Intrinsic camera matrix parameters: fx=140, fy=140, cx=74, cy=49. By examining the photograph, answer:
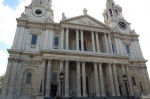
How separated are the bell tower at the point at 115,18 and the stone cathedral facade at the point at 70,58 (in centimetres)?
29

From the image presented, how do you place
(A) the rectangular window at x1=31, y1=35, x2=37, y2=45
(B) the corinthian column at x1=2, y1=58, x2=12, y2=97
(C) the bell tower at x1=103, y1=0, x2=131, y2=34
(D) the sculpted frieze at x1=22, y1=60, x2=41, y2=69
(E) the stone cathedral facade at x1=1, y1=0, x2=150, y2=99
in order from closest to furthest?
1. (B) the corinthian column at x1=2, y1=58, x2=12, y2=97
2. (E) the stone cathedral facade at x1=1, y1=0, x2=150, y2=99
3. (D) the sculpted frieze at x1=22, y1=60, x2=41, y2=69
4. (A) the rectangular window at x1=31, y1=35, x2=37, y2=45
5. (C) the bell tower at x1=103, y1=0, x2=131, y2=34

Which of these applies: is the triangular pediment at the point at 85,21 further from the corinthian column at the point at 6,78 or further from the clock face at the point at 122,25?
the corinthian column at the point at 6,78

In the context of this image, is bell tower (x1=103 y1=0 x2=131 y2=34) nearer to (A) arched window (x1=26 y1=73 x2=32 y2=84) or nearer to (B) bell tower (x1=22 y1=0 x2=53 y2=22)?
(B) bell tower (x1=22 y1=0 x2=53 y2=22)

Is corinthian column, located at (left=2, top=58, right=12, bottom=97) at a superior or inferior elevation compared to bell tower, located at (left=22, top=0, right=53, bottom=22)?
inferior

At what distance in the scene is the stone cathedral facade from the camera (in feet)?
77.5

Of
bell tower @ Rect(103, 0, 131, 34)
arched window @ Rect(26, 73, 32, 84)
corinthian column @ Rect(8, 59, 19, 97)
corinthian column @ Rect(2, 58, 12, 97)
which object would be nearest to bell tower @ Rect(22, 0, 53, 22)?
corinthian column @ Rect(8, 59, 19, 97)

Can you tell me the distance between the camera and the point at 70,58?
24.9m

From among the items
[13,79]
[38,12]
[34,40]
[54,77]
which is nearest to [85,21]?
[38,12]

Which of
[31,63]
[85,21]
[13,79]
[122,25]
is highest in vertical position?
[122,25]

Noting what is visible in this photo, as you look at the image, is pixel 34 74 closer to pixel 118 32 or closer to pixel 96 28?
pixel 96 28

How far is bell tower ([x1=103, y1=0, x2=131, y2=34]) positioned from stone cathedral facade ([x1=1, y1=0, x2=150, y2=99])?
29cm

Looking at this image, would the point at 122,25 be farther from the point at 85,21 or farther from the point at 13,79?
the point at 13,79

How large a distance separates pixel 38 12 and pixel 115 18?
2113 cm

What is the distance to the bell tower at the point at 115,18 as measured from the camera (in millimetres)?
38150
